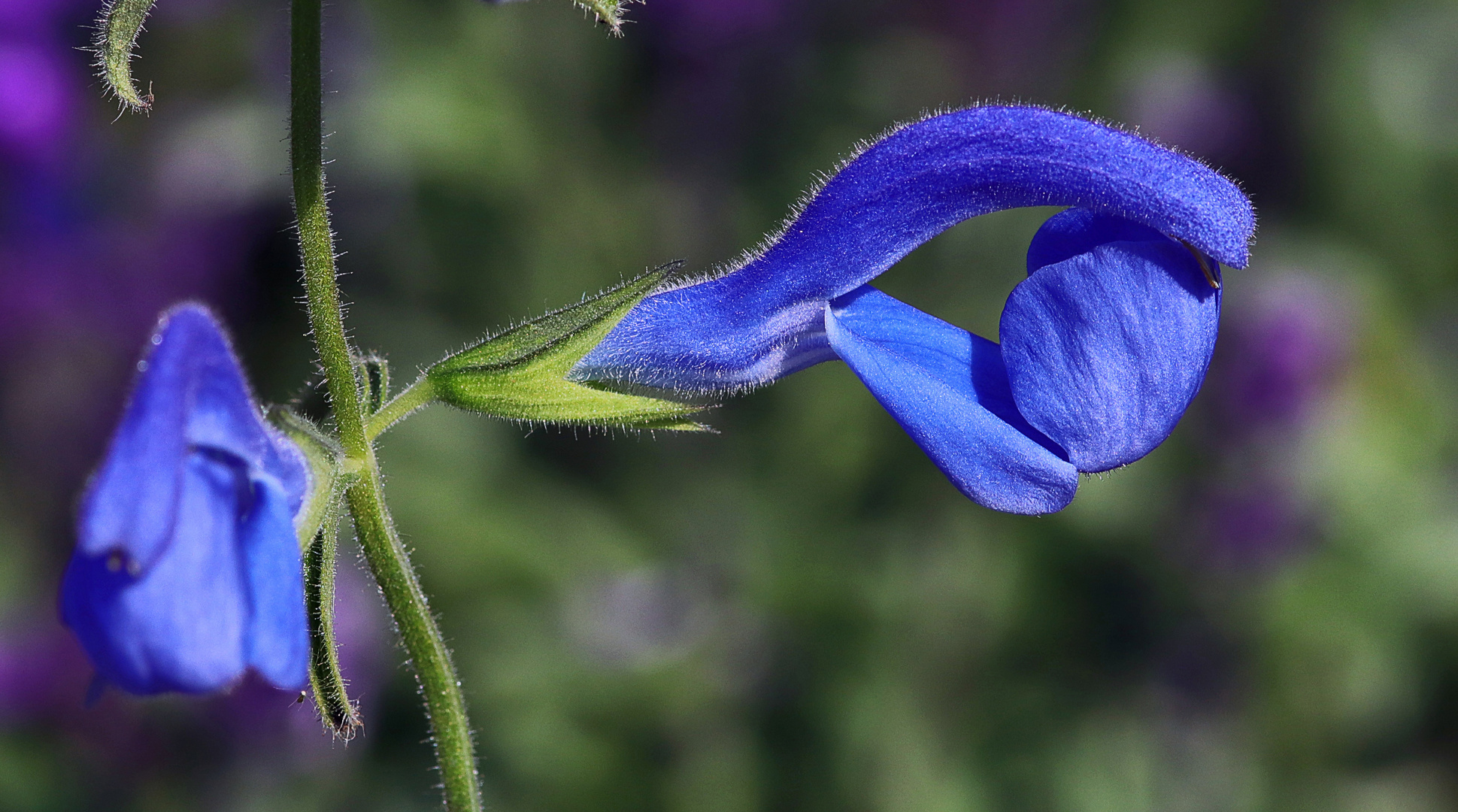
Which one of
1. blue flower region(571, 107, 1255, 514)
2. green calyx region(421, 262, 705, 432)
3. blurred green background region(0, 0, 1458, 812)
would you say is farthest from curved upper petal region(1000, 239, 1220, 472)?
blurred green background region(0, 0, 1458, 812)

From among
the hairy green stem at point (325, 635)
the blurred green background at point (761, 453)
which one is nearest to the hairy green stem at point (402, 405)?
the hairy green stem at point (325, 635)

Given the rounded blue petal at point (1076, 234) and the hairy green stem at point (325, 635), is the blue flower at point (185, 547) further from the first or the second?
the rounded blue petal at point (1076, 234)

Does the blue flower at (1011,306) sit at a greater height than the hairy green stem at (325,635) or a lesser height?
greater

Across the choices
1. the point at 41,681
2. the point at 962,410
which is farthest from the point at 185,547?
the point at 41,681

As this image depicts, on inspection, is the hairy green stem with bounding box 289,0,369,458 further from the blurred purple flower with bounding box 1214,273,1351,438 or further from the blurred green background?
the blurred purple flower with bounding box 1214,273,1351,438

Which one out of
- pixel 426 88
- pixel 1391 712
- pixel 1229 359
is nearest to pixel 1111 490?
pixel 1229 359
